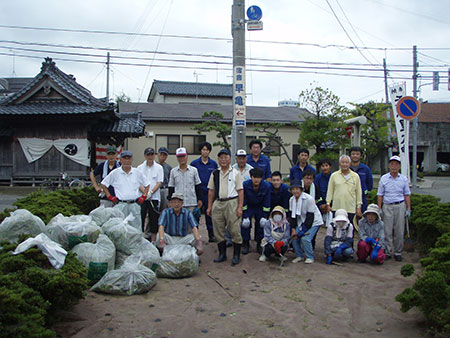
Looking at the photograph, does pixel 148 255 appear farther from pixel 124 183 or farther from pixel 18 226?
pixel 18 226

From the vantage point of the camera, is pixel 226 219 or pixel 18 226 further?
pixel 226 219

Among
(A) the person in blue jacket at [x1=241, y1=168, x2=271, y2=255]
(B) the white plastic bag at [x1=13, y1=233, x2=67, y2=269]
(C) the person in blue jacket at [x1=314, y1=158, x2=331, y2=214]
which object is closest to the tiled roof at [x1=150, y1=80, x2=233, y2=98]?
(C) the person in blue jacket at [x1=314, y1=158, x2=331, y2=214]

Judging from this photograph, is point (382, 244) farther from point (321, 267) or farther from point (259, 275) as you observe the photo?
point (259, 275)

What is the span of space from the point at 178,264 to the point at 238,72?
540cm

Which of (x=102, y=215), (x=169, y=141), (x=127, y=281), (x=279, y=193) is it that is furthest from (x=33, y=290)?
(x=169, y=141)

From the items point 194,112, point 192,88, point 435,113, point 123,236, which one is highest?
point 192,88

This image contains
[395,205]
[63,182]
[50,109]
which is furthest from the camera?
[63,182]

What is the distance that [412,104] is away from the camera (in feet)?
27.6

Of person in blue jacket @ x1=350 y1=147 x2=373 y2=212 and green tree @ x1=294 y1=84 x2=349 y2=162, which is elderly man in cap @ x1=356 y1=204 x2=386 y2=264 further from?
green tree @ x1=294 y1=84 x2=349 y2=162

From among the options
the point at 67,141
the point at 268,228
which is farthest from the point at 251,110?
the point at 268,228

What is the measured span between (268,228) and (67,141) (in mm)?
13544

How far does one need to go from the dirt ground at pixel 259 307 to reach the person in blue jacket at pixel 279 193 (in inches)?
44.7

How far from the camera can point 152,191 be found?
23.5ft

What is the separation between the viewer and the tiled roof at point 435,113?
43763mm
